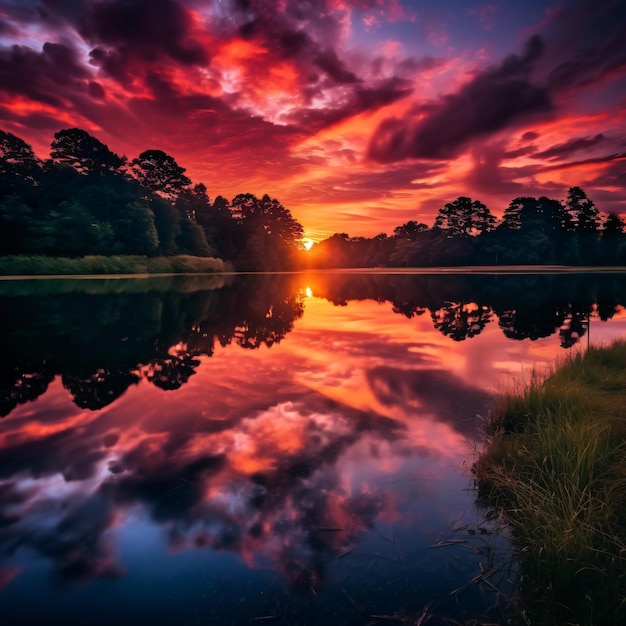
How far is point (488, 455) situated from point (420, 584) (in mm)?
2286

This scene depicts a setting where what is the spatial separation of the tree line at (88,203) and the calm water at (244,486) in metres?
41.8

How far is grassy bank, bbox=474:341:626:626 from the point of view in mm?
2738

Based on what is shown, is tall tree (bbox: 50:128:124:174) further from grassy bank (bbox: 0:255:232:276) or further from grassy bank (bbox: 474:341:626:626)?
grassy bank (bbox: 474:341:626:626)

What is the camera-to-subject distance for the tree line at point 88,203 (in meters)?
44.6

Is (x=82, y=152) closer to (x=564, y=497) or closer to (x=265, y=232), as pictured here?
(x=265, y=232)

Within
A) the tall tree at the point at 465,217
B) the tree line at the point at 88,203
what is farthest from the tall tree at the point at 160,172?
the tall tree at the point at 465,217

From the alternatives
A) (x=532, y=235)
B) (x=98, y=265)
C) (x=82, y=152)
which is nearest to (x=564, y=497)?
(x=98, y=265)

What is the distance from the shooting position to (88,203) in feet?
166

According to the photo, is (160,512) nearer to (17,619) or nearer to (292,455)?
(17,619)

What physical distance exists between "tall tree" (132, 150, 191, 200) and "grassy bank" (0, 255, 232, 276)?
18.6 m

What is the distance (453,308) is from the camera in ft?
71.9

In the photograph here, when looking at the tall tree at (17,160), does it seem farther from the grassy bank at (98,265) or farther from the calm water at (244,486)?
A: the calm water at (244,486)

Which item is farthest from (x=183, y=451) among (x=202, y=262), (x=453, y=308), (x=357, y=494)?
(x=202, y=262)

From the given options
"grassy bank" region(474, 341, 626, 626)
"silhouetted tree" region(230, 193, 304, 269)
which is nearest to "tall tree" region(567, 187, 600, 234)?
"silhouetted tree" region(230, 193, 304, 269)
